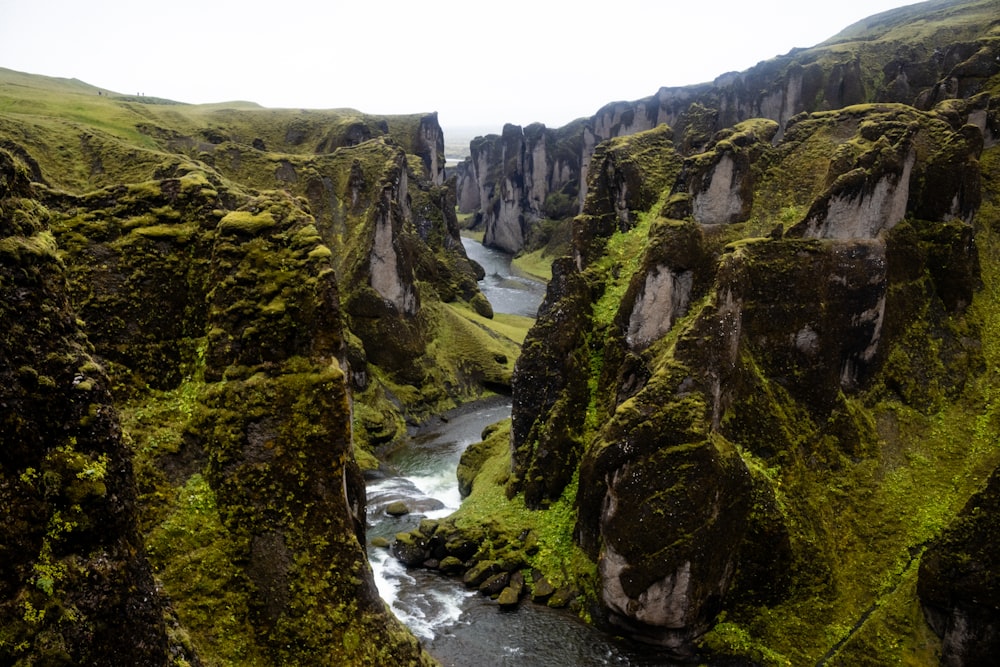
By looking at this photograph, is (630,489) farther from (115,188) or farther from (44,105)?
(44,105)

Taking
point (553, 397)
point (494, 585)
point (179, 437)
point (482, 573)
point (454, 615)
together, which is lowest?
point (454, 615)

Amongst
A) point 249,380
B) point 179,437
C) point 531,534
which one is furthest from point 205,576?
point 531,534

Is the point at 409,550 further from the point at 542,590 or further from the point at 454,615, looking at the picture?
the point at 542,590

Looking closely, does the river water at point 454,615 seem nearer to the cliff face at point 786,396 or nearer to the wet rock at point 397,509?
the wet rock at point 397,509

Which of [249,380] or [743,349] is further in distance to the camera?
[743,349]

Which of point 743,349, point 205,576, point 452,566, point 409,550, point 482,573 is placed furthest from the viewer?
point 409,550

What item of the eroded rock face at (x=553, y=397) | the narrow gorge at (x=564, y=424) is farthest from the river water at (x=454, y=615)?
the eroded rock face at (x=553, y=397)

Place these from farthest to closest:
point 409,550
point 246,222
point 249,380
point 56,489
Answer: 1. point 409,550
2. point 246,222
3. point 249,380
4. point 56,489
